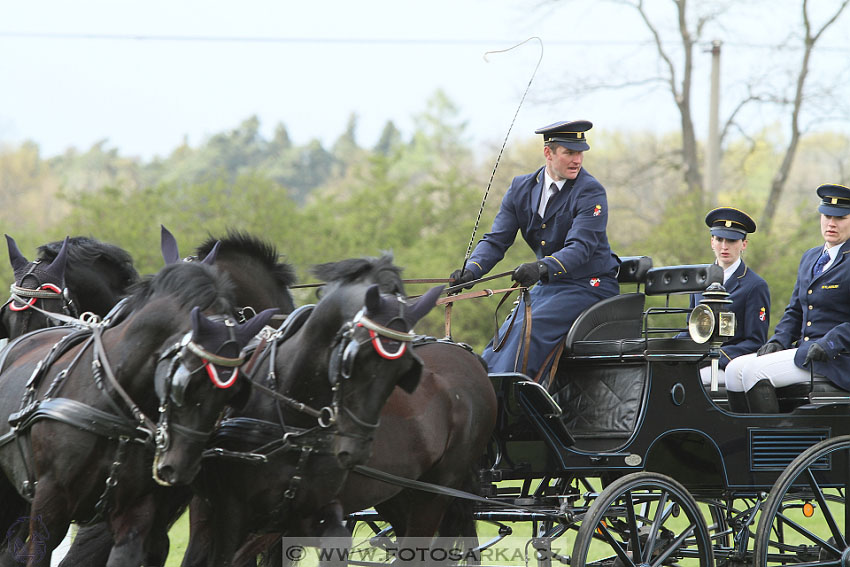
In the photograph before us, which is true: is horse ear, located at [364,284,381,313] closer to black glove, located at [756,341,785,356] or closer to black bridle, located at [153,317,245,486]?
black bridle, located at [153,317,245,486]

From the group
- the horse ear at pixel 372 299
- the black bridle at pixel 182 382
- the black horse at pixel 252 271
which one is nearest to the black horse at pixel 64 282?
the black horse at pixel 252 271

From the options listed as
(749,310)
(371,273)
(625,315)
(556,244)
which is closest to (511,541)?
(749,310)

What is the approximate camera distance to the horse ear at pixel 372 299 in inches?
152

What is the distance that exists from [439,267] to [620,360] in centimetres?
1016

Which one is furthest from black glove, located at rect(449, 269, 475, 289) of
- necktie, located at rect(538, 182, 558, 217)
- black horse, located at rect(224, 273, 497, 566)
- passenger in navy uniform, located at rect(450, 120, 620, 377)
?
necktie, located at rect(538, 182, 558, 217)

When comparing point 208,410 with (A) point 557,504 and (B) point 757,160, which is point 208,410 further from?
(B) point 757,160

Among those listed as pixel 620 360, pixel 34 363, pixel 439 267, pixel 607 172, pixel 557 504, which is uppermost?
pixel 607 172

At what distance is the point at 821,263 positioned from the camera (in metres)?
5.71

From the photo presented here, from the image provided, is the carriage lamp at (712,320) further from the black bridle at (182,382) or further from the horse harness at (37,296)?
the horse harness at (37,296)

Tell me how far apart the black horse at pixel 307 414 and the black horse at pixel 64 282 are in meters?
1.33

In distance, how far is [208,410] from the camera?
3.75 metres

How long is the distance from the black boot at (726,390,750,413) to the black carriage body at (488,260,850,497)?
246 mm

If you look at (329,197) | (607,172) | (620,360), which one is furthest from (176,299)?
(607,172)

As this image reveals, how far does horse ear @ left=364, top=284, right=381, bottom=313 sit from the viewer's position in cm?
387
